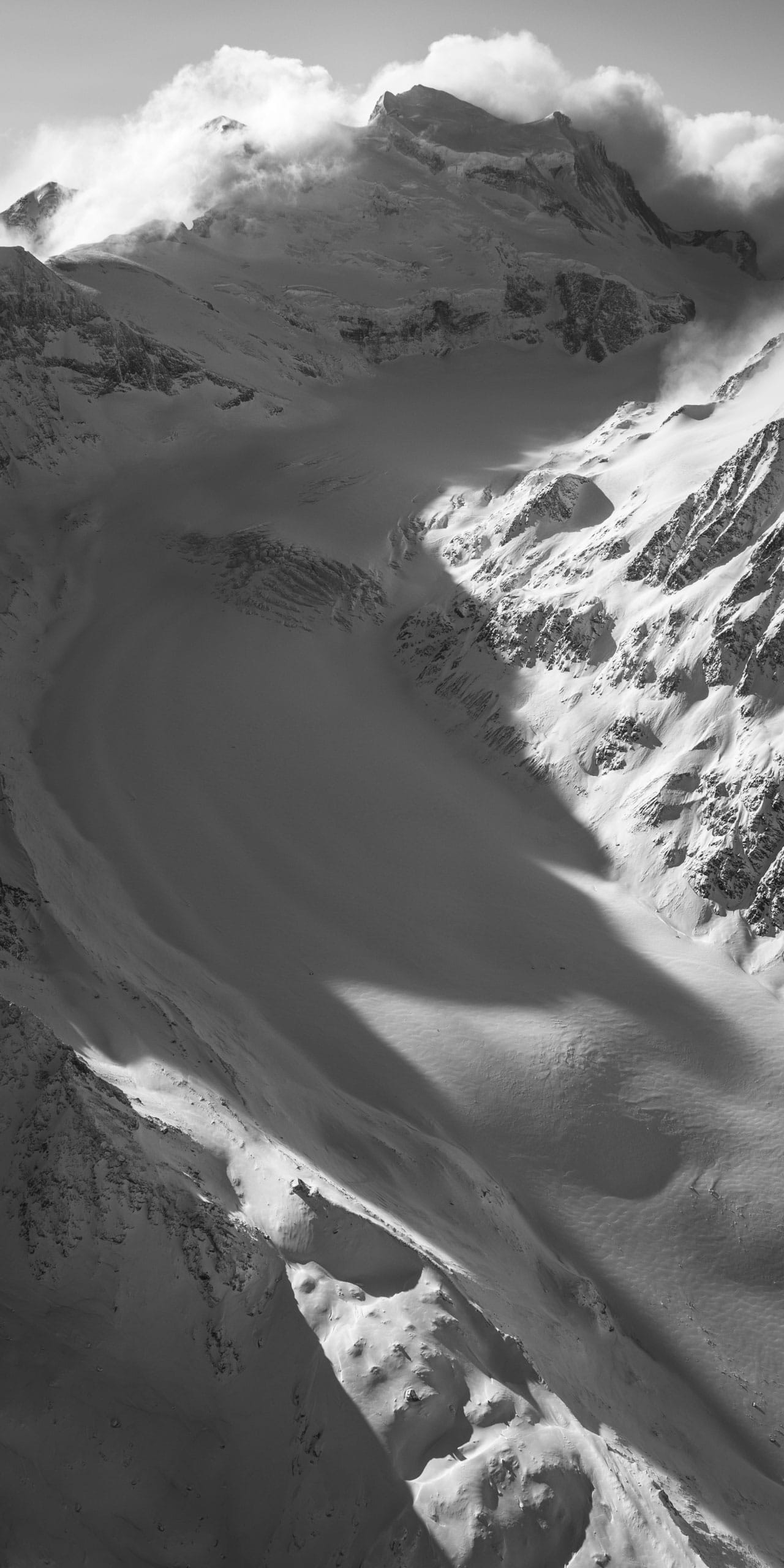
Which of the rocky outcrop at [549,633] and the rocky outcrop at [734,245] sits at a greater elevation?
the rocky outcrop at [734,245]

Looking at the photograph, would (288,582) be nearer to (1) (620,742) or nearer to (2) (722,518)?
(1) (620,742)

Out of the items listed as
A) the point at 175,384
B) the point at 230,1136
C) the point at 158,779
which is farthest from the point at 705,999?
the point at 175,384

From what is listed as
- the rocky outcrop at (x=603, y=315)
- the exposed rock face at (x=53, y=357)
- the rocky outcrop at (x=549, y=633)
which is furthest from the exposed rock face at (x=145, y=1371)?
the rocky outcrop at (x=603, y=315)

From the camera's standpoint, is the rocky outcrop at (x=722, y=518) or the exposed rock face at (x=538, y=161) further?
the exposed rock face at (x=538, y=161)

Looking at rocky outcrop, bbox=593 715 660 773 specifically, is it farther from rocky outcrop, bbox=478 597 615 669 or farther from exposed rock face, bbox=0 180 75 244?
exposed rock face, bbox=0 180 75 244

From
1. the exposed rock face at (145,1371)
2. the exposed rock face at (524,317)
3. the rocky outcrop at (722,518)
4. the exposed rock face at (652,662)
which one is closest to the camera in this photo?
the exposed rock face at (145,1371)

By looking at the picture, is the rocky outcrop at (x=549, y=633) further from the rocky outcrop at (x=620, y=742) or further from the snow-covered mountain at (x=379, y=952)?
the rocky outcrop at (x=620, y=742)
